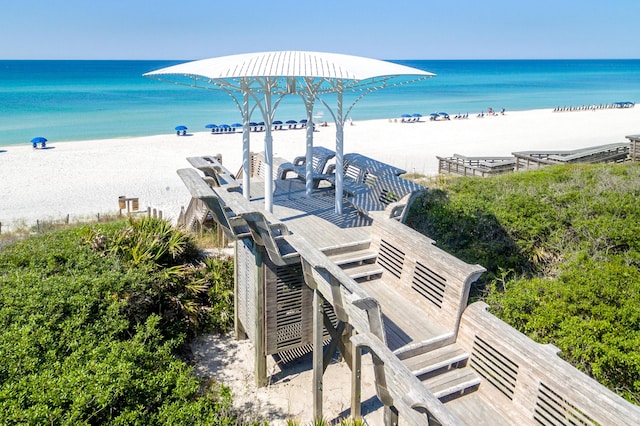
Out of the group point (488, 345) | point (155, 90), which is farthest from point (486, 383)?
point (155, 90)

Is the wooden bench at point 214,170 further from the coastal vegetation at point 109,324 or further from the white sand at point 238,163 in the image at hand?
the white sand at point 238,163

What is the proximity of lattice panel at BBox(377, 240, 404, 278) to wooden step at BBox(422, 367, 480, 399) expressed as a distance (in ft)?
5.28

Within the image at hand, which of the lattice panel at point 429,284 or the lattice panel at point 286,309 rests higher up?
the lattice panel at point 429,284

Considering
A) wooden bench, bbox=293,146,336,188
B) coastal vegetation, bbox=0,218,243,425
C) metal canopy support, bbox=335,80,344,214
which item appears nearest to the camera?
coastal vegetation, bbox=0,218,243,425

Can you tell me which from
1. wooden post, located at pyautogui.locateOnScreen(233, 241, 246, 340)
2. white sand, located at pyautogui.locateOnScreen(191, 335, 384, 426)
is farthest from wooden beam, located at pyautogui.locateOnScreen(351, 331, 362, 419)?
wooden post, located at pyautogui.locateOnScreen(233, 241, 246, 340)

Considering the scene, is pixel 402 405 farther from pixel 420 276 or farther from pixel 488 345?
pixel 420 276

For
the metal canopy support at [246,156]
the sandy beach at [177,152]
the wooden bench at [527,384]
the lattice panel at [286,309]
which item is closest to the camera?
the wooden bench at [527,384]

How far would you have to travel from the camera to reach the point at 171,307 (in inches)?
359

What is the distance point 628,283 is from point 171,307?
288 inches

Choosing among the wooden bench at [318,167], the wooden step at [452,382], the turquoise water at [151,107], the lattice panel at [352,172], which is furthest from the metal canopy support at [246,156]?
the turquoise water at [151,107]

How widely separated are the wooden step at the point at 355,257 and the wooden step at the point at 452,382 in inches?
84.9

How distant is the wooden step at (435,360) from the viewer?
4988 millimetres

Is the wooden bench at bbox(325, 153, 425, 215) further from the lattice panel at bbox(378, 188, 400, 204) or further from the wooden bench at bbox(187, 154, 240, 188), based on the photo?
the wooden bench at bbox(187, 154, 240, 188)

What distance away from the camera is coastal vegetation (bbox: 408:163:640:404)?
5383 mm
